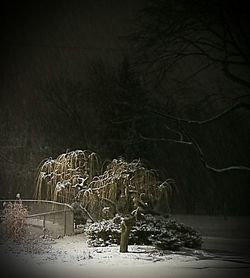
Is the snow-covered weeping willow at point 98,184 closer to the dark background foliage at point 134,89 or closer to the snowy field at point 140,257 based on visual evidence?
the dark background foliage at point 134,89

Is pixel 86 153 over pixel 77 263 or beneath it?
over

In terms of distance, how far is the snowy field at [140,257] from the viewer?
292 centimetres

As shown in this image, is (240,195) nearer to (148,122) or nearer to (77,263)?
(148,122)

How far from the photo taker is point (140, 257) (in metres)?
3.18

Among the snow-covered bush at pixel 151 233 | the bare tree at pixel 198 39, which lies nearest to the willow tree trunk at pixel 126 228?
the snow-covered bush at pixel 151 233

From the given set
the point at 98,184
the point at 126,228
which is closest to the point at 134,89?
the point at 98,184

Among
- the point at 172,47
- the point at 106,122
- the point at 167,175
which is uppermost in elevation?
the point at 172,47

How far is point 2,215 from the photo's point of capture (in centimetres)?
331

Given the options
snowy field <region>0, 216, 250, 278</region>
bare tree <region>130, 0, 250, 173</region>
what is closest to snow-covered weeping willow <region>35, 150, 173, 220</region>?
snowy field <region>0, 216, 250, 278</region>

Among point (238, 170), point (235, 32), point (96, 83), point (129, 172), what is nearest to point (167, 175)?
point (129, 172)

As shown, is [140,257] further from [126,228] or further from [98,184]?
[98,184]

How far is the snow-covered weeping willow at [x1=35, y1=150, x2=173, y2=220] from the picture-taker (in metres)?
3.44

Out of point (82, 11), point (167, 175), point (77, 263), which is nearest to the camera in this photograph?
point (77, 263)

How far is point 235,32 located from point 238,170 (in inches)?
40.5
